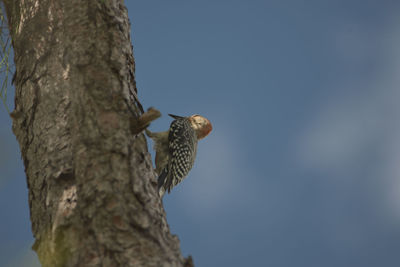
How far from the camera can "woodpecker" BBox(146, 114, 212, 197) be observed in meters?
5.30

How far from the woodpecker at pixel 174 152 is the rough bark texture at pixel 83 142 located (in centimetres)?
274

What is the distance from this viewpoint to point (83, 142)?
196cm

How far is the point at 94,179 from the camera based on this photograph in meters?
1.87

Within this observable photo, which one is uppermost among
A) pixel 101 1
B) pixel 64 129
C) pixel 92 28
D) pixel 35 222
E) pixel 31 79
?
pixel 101 1

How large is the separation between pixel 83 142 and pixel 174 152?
3.51 meters

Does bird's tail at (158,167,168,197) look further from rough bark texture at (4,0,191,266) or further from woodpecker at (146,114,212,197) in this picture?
rough bark texture at (4,0,191,266)

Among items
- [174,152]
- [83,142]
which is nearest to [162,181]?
[174,152]

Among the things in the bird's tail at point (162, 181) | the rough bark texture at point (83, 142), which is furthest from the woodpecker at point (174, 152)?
the rough bark texture at point (83, 142)

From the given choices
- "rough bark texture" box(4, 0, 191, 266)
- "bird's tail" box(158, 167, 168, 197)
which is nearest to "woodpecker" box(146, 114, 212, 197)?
"bird's tail" box(158, 167, 168, 197)

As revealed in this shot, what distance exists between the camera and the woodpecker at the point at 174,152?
5301 mm

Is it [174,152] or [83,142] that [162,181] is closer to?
[174,152]

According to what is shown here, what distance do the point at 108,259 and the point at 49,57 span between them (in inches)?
51.8

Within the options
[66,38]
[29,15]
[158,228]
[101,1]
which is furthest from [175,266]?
[29,15]

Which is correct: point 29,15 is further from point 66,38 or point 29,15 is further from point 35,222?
point 35,222
